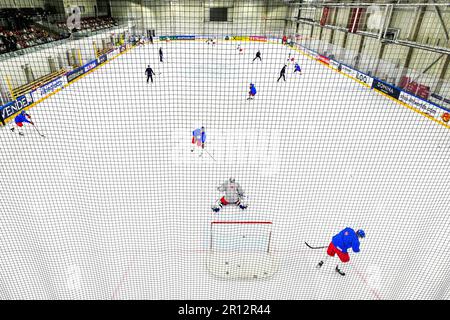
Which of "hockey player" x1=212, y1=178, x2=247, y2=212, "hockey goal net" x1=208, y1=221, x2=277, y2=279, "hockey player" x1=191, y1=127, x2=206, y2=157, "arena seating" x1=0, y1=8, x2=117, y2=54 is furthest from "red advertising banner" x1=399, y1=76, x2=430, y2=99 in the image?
"arena seating" x1=0, y1=8, x2=117, y2=54

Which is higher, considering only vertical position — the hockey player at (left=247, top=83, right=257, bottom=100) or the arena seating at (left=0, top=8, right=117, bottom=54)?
the arena seating at (left=0, top=8, right=117, bottom=54)

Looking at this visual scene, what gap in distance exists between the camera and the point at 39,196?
185 inches

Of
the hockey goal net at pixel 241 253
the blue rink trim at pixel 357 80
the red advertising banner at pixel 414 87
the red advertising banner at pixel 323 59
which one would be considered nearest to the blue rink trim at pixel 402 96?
the blue rink trim at pixel 357 80

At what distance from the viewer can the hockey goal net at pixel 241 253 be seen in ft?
10.3

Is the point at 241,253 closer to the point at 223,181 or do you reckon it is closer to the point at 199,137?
the point at 223,181

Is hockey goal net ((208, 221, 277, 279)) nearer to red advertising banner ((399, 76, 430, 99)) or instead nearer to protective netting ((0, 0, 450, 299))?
protective netting ((0, 0, 450, 299))

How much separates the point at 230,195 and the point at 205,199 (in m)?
0.52

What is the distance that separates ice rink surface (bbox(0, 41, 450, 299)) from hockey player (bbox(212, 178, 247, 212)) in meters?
0.14

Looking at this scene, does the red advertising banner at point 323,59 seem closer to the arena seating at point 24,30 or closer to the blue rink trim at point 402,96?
the blue rink trim at point 402,96

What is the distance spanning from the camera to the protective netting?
3.20 metres

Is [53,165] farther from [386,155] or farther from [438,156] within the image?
[438,156]

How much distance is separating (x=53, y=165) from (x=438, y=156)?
878 cm
